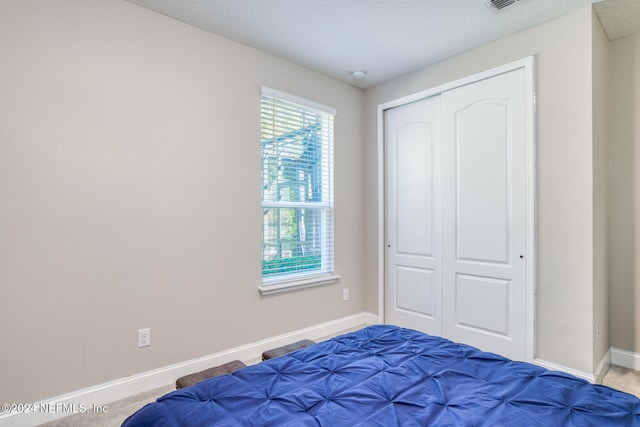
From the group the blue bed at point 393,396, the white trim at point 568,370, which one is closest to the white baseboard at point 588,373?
the white trim at point 568,370


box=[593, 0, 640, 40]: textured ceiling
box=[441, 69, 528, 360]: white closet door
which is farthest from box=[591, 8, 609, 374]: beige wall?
box=[441, 69, 528, 360]: white closet door

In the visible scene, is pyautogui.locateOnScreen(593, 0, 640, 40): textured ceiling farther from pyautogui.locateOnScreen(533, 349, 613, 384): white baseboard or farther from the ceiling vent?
pyautogui.locateOnScreen(533, 349, 613, 384): white baseboard

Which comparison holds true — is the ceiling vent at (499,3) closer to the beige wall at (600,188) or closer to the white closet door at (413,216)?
the beige wall at (600,188)

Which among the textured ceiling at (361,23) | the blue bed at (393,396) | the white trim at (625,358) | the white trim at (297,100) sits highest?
the textured ceiling at (361,23)

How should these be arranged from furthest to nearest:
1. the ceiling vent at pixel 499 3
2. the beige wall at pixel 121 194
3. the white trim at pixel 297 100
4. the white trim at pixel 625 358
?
1. the white trim at pixel 297 100
2. the white trim at pixel 625 358
3. the ceiling vent at pixel 499 3
4. the beige wall at pixel 121 194

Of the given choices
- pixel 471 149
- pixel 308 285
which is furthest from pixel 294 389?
pixel 471 149

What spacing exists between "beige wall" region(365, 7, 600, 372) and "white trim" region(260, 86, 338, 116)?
62.9 inches

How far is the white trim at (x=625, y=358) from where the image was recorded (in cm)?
258

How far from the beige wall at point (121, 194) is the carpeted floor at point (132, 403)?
6.9 inches

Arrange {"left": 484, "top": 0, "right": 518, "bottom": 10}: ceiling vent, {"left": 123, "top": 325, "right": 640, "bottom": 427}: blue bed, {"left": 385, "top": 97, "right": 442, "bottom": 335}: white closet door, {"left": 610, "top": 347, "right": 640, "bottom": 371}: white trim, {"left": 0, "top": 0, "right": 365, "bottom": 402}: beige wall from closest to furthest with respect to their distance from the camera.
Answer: {"left": 123, "top": 325, "right": 640, "bottom": 427}: blue bed, {"left": 0, "top": 0, "right": 365, "bottom": 402}: beige wall, {"left": 484, "top": 0, "right": 518, "bottom": 10}: ceiling vent, {"left": 610, "top": 347, "right": 640, "bottom": 371}: white trim, {"left": 385, "top": 97, "right": 442, "bottom": 335}: white closet door

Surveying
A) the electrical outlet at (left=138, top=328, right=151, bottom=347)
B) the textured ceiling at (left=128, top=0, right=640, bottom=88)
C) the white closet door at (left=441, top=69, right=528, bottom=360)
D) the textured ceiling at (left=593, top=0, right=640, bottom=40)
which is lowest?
the electrical outlet at (left=138, top=328, right=151, bottom=347)

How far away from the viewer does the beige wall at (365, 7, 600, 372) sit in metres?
2.31

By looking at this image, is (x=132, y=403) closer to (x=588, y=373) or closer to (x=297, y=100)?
(x=297, y=100)

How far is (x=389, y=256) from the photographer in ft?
11.8
